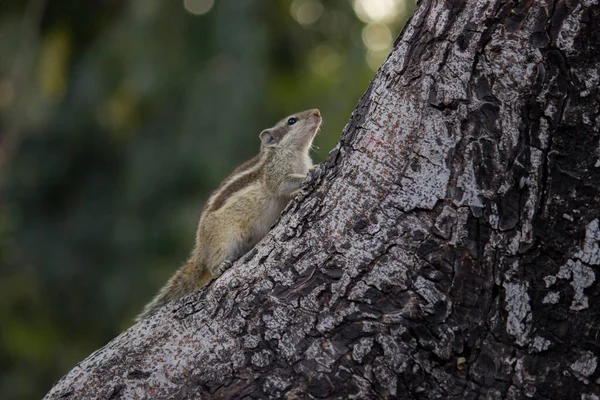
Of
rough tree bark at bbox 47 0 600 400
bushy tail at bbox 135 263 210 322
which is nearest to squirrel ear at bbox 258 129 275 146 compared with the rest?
bushy tail at bbox 135 263 210 322

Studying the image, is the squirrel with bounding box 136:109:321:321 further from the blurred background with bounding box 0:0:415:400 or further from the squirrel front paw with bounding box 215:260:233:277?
the blurred background with bounding box 0:0:415:400

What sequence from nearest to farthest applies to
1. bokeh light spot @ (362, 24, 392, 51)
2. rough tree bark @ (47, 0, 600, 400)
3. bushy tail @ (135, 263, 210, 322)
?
rough tree bark @ (47, 0, 600, 400)
bushy tail @ (135, 263, 210, 322)
bokeh light spot @ (362, 24, 392, 51)

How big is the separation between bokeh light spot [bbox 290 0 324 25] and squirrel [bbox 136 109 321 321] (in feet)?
16.8

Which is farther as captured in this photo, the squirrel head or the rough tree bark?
the squirrel head

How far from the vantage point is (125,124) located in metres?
9.98

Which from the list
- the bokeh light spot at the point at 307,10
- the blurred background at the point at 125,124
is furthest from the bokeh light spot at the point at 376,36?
the bokeh light spot at the point at 307,10

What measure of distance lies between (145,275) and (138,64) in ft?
7.82

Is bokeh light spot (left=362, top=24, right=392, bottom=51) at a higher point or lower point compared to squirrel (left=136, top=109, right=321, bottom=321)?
higher

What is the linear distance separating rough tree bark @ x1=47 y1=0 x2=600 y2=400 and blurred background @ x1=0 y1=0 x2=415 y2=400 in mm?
5786

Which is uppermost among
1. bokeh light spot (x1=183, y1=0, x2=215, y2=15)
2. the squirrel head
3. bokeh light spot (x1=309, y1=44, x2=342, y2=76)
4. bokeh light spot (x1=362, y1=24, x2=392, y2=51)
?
bokeh light spot (x1=183, y1=0, x2=215, y2=15)

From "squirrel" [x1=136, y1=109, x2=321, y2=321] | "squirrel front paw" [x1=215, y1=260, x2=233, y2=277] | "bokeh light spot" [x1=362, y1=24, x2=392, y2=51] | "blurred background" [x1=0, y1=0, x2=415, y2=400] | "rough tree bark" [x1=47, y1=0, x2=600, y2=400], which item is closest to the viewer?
"rough tree bark" [x1=47, y1=0, x2=600, y2=400]

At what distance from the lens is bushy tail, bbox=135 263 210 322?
392cm

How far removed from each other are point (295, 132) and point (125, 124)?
533 centimetres

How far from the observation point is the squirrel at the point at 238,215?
4.05 meters
